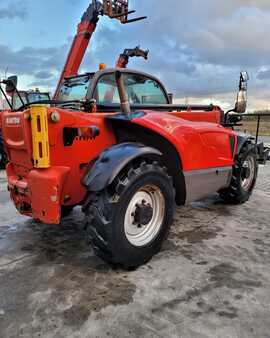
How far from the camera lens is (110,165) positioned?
7.91 ft

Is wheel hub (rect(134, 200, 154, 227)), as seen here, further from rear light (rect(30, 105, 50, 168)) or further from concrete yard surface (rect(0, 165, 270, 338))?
rear light (rect(30, 105, 50, 168))

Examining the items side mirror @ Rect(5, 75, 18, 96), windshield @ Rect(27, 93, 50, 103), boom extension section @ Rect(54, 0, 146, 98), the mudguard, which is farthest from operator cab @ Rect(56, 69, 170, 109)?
windshield @ Rect(27, 93, 50, 103)

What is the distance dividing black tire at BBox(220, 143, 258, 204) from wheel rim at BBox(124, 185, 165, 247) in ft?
5.87

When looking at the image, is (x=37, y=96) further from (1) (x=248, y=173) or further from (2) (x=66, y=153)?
(2) (x=66, y=153)

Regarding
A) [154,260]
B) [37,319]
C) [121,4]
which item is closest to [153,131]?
[154,260]

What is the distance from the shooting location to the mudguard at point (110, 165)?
7.72ft

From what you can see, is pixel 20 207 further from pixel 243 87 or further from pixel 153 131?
pixel 243 87

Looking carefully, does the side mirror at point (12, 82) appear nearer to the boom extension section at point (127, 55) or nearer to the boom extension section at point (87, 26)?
the boom extension section at point (127, 55)

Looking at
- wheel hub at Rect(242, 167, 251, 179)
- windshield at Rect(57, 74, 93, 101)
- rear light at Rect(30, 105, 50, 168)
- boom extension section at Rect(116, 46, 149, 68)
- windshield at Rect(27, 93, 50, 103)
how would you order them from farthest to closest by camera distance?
windshield at Rect(27, 93, 50, 103)
boom extension section at Rect(116, 46, 149, 68)
wheel hub at Rect(242, 167, 251, 179)
windshield at Rect(57, 74, 93, 101)
rear light at Rect(30, 105, 50, 168)

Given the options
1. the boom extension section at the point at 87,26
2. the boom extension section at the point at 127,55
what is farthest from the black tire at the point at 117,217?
the boom extension section at the point at 87,26

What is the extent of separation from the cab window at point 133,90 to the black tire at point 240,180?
135 centimetres

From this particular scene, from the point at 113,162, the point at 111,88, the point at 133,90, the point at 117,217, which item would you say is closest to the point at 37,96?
the point at 133,90

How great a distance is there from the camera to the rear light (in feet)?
7.58

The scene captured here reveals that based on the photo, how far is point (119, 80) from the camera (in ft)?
9.19
